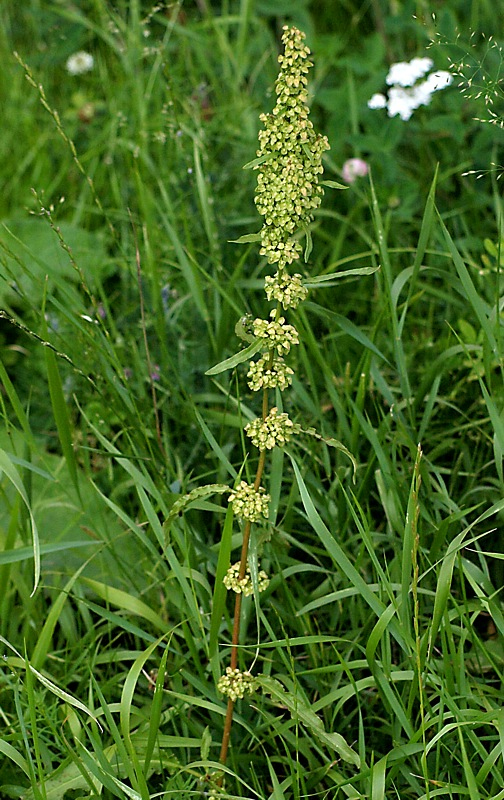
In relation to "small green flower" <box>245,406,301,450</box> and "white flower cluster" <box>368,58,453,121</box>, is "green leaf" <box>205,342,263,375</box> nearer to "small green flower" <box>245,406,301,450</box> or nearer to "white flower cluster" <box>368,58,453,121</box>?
"small green flower" <box>245,406,301,450</box>

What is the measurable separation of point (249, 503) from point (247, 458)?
1.35 ft

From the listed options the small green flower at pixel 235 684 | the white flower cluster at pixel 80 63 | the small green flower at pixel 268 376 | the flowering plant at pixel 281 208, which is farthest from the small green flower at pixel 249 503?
the white flower cluster at pixel 80 63

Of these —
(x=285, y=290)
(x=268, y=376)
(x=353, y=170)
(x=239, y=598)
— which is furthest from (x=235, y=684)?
(x=353, y=170)

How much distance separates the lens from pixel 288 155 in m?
1.09

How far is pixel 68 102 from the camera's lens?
10.2 ft

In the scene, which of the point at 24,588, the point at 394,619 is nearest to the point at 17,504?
the point at 24,588

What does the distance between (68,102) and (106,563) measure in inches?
78.3

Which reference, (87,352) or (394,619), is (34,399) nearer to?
(87,352)

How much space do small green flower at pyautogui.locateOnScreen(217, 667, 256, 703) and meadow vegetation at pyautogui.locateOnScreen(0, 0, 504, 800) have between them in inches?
1.1

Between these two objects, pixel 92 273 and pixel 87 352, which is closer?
pixel 87 352

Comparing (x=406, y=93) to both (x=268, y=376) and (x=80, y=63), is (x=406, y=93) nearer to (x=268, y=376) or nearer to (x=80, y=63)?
(x=80, y=63)

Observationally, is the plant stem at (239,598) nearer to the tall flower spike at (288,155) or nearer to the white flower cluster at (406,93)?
the tall flower spike at (288,155)

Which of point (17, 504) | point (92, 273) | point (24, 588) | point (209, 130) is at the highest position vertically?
point (209, 130)

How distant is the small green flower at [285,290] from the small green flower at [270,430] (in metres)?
0.14
